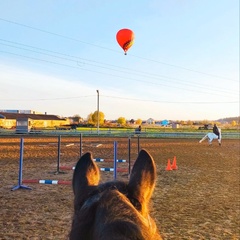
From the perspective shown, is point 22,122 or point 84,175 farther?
point 22,122

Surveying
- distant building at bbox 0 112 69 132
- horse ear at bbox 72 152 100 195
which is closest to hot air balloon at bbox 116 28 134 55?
horse ear at bbox 72 152 100 195

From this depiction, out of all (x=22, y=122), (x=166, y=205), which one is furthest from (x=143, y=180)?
(x=22, y=122)

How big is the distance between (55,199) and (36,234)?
2274 mm

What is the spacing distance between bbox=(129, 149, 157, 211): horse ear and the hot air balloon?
19.3m

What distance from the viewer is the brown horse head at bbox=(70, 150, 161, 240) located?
3.01 ft

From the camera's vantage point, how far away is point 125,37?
779 inches

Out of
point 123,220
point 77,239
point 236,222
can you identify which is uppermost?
point 123,220

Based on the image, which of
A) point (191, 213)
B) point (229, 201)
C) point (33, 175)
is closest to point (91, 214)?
point (191, 213)

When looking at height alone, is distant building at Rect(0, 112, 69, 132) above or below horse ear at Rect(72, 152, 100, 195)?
above

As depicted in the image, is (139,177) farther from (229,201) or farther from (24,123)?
(24,123)

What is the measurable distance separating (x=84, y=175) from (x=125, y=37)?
19.4 meters

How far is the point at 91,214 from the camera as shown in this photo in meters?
Answer: 1.06

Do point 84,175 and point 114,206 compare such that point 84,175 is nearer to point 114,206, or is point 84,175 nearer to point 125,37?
point 114,206

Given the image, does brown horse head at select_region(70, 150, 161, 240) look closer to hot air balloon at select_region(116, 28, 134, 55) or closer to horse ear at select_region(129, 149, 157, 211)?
horse ear at select_region(129, 149, 157, 211)
